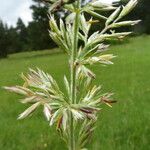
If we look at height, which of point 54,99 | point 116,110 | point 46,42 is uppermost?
point 54,99

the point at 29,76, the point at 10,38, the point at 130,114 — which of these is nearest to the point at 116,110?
the point at 130,114

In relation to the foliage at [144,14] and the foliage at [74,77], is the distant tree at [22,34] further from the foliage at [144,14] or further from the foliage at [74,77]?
the foliage at [74,77]

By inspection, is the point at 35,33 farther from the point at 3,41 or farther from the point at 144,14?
the point at 144,14

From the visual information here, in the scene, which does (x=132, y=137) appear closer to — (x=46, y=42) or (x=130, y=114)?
(x=130, y=114)

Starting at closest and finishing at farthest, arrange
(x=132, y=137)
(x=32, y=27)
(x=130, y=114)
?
(x=132, y=137), (x=130, y=114), (x=32, y=27)

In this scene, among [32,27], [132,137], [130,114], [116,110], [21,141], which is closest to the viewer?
[132,137]

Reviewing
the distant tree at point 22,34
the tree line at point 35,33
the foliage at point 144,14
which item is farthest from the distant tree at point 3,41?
the foliage at point 144,14
